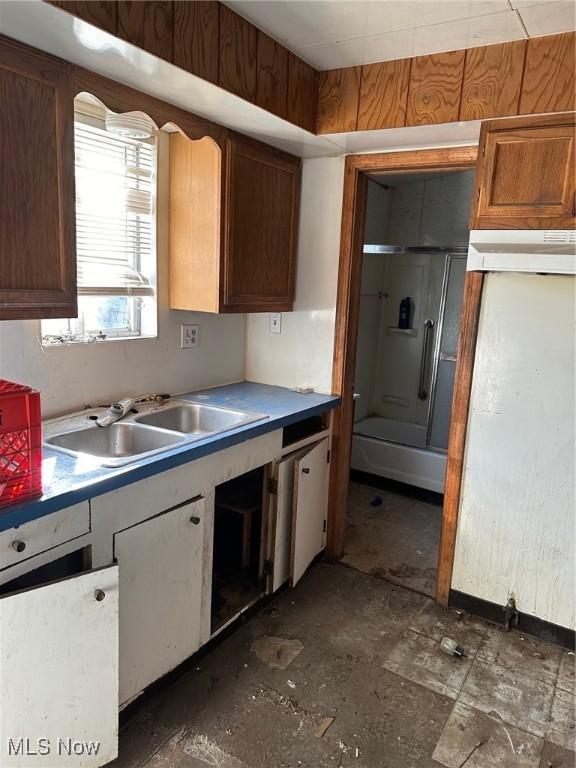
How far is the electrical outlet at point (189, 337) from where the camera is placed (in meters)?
2.45

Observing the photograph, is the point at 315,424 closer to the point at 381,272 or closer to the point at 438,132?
the point at 438,132

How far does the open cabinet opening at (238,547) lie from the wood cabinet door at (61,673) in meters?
0.69

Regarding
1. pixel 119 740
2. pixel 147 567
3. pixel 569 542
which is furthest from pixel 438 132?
pixel 119 740

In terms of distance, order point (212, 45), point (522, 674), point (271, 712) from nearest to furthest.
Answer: point (212, 45) < point (271, 712) < point (522, 674)

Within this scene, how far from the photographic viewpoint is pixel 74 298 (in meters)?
1.63

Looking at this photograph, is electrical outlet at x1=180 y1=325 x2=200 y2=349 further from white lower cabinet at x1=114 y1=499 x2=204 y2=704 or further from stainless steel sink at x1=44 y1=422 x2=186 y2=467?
white lower cabinet at x1=114 y1=499 x2=204 y2=704

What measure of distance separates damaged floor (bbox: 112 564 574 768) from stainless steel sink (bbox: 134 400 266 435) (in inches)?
34.0

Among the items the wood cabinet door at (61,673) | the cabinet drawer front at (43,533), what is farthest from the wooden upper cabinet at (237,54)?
the wood cabinet door at (61,673)

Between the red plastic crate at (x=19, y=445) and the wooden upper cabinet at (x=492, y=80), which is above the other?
the wooden upper cabinet at (x=492, y=80)

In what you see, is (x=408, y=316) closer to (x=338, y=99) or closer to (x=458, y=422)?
(x=458, y=422)

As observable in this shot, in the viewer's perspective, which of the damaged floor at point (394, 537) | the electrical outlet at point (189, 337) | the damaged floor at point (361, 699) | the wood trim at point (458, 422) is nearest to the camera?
the damaged floor at point (361, 699)

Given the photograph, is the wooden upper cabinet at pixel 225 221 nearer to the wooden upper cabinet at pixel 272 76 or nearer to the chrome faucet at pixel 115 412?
the wooden upper cabinet at pixel 272 76

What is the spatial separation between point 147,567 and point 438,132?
195 cm

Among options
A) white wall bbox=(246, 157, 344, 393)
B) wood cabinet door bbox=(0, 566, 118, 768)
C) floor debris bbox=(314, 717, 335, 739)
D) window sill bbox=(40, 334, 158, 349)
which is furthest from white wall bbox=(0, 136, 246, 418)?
floor debris bbox=(314, 717, 335, 739)
